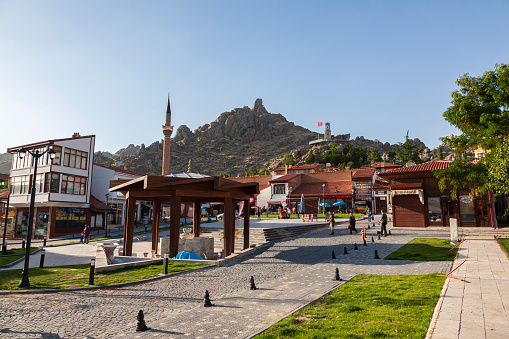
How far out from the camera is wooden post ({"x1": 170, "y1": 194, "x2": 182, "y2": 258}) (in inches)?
639

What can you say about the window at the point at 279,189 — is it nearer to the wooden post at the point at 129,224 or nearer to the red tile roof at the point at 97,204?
the red tile roof at the point at 97,204

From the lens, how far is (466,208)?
27.9m

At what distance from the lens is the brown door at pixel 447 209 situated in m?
28.4

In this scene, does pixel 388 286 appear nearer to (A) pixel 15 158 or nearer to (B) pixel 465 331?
(B) pixel 465 331

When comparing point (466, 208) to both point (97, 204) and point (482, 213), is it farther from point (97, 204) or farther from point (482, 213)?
point (97, 204)

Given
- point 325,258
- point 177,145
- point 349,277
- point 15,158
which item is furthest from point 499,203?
point 177,145

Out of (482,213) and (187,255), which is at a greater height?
(482,213)

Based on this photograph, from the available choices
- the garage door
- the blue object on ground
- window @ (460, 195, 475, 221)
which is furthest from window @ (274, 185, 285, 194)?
the blue object on ground

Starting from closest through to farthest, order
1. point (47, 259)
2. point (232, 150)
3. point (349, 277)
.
Result: point (349, 277)
point (47, 259)
point (232, 150)

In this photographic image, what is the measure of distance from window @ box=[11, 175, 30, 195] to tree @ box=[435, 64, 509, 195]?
42841 millimetres

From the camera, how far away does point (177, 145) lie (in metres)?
145

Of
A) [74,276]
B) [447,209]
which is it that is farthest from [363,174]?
[74,276]

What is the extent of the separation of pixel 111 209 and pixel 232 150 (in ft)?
322

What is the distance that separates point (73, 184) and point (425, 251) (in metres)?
37.8
